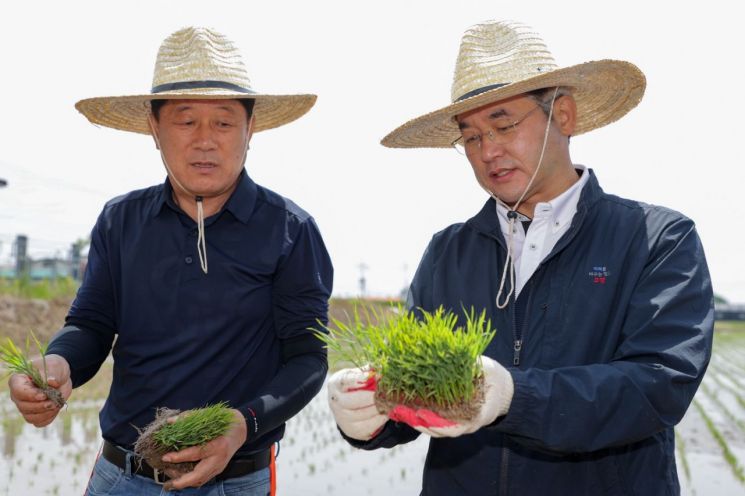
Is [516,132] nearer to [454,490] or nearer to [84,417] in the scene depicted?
Result: [454,490]

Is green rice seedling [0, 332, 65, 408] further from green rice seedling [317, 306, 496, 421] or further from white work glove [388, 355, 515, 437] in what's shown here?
white work glove [388, 355, 515, 437]

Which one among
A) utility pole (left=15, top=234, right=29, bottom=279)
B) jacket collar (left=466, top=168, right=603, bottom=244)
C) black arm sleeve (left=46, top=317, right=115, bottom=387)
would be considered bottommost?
utility pole (left=15, top=234, right=29, bottom=279)

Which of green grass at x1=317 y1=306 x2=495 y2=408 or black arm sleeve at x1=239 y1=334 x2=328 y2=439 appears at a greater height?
green grass at x1=317 y1=306 x2=495 y2=408

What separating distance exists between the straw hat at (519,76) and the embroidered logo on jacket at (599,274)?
569 mm

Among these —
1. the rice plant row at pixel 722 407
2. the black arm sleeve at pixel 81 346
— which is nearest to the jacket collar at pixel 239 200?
the black arm sleeve at pixel 81 346

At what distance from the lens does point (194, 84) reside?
8.87 feet

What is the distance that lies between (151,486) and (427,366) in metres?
1.28

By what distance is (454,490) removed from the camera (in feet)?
6.97

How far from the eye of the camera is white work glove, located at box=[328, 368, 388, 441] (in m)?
1.82

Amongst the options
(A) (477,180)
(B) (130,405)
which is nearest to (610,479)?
(A) (477,180)

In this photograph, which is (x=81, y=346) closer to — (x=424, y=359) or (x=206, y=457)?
(x=206, y=457)

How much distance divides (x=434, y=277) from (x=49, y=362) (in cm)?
131

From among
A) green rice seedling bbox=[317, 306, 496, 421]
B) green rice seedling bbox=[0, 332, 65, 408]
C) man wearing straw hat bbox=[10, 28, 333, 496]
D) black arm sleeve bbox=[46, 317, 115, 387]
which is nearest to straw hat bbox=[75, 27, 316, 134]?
man wearing straw hat bbox=[10, 28, 333, 496]

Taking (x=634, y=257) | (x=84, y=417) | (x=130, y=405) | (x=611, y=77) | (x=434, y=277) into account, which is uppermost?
(x=611, y=77)
